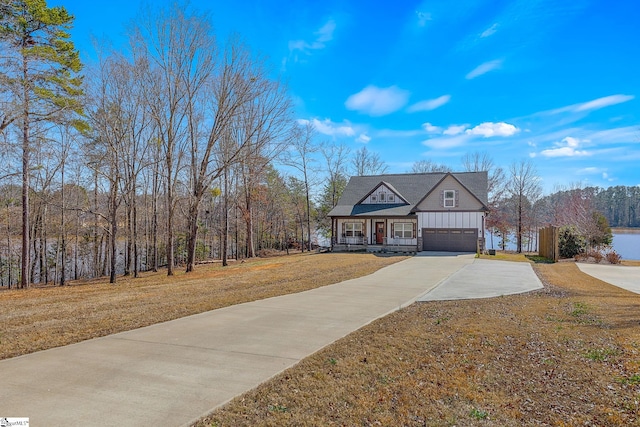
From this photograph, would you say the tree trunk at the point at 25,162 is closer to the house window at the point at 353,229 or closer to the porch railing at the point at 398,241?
the house window at the point at 353,229

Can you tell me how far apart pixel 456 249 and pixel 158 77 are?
22.5 meters

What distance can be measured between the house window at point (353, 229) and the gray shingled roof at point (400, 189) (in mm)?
1040

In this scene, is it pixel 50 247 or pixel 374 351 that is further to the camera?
pixel 50 247

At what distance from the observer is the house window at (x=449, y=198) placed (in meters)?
28.6

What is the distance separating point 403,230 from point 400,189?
4.02 metres

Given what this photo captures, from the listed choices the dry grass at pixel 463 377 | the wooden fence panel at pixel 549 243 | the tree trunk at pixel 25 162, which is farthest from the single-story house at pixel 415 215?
the dry grass at pixel 463 377

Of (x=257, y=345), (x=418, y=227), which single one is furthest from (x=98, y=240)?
(x=257, y=345)

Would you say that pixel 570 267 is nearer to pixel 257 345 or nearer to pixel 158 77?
pixel 257 345

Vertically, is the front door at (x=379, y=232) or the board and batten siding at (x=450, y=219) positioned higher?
the board and batten siding at (x=450, y=219)

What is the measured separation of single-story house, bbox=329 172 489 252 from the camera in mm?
28078

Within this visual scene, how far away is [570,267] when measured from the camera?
62.0 ft

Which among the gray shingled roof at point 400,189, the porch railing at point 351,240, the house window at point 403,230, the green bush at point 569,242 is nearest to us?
the green bush at point 569,242

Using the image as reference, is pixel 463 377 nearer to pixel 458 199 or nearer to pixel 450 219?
pixel 450 219

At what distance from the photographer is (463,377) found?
456cm
